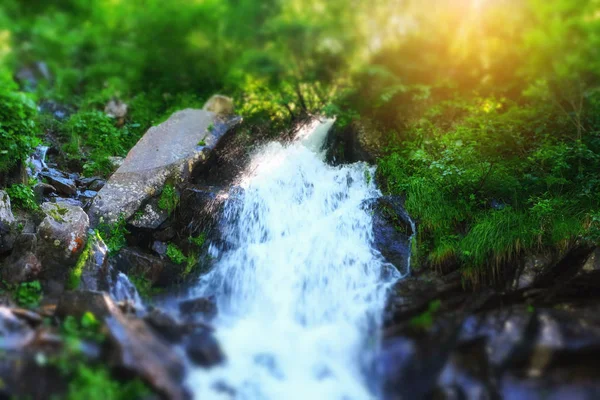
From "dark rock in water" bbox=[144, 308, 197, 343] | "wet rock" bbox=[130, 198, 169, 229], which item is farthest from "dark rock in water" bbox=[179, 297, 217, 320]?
"wet rock" bbox=[130, 198, 169, 229]

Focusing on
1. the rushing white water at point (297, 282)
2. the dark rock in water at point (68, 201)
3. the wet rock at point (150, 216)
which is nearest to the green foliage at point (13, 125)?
the dark rock in water at point (68, 201)

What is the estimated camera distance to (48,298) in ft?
18.9

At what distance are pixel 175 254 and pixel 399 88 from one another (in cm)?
570

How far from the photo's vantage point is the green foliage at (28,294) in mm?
5566

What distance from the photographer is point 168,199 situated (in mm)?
7457

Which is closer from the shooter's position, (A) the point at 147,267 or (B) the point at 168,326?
(B) the point at 168,326

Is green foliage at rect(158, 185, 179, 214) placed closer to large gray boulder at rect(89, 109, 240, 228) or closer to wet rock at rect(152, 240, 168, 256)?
large gray boulder at rect(89, 109, 240, 228)

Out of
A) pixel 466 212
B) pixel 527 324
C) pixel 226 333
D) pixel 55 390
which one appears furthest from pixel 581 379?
pixel 55 390

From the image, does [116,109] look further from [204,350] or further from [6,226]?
[204,350]

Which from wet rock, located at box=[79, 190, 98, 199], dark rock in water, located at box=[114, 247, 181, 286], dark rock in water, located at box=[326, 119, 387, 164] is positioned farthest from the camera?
dark rock in water, located at box=[326, 119, 387, 164]

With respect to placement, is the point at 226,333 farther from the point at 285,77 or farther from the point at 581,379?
the point at 285,77

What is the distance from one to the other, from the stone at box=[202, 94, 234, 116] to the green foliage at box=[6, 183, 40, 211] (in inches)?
164

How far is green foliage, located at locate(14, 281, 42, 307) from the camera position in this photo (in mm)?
5566

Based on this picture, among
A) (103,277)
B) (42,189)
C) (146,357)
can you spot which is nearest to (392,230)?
(146,357)
